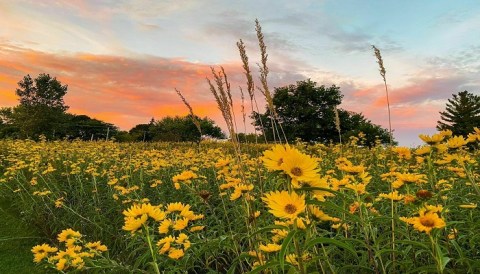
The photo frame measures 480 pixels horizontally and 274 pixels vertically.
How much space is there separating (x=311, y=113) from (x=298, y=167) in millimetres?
35831

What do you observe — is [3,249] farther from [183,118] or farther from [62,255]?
[183,118]

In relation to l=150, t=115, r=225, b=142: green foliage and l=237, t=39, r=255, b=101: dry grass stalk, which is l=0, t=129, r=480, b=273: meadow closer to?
l=237, t=39, r=255, b=101: dry grass stalk

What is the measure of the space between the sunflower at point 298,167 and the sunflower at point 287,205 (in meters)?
0.07

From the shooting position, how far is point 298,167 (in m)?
1.40

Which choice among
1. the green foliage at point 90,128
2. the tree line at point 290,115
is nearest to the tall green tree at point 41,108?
the tree line at point 290,115

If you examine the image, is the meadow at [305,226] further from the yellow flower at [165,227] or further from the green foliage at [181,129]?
Result: the green foliage at [181,129]

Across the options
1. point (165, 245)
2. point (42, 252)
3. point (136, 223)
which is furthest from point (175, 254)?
point (42, 252)

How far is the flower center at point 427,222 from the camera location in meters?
1.79

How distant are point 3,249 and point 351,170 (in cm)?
514

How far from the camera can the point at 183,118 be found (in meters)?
48.7

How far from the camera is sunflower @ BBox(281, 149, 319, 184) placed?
138cm

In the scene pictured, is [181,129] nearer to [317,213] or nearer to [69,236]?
[69,236]

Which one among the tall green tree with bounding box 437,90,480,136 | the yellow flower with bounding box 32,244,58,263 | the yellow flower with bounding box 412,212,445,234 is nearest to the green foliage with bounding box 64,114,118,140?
the tall green tree with bounding box 437,90,480,136

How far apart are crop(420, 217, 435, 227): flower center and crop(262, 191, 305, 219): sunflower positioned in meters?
0.69
